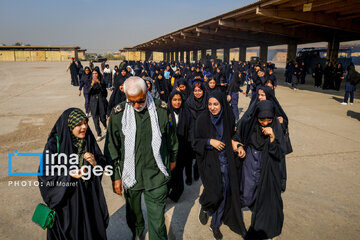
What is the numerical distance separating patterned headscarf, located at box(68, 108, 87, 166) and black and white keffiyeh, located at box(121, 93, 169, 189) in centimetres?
35

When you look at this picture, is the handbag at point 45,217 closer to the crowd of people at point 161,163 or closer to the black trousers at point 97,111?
the crowd of people at point 161,163

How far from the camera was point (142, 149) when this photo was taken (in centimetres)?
232

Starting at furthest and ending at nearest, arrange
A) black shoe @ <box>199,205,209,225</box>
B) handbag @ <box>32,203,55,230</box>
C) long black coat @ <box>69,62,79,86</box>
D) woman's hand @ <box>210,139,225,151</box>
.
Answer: long black coat @ <box>69,62,79,86</box>
black shoe @ <box>199,205,209,225</box>
woman's hand @ <box>210,139,225,151</box>
handbag @ <box>32,203,55,230</box>

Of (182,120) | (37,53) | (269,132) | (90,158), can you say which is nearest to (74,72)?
(182,120)

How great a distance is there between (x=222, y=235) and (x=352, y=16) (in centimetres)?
1473

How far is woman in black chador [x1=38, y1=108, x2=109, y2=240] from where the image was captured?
200 centimetres

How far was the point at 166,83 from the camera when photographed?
9.49m

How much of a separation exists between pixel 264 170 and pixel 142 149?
4.03 feet

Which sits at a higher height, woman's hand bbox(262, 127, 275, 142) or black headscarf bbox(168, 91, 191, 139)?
woman's hand bbox(262, 127, 275, 142)

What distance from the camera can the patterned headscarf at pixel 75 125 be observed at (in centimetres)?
206

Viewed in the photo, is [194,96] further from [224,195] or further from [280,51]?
[280,51]

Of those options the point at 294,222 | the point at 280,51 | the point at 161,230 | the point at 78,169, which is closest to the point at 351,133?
the point at 294,222

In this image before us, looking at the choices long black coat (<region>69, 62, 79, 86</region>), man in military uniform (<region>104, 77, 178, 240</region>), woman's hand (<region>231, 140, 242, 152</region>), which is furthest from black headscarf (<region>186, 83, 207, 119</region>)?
long black coat (<region>69, 62, 79, 86</region>)

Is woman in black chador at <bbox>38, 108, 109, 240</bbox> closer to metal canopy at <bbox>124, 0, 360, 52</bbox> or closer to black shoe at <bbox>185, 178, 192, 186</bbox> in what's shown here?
black shoe at <bbox>185, 178, 192, 186</bbox>
